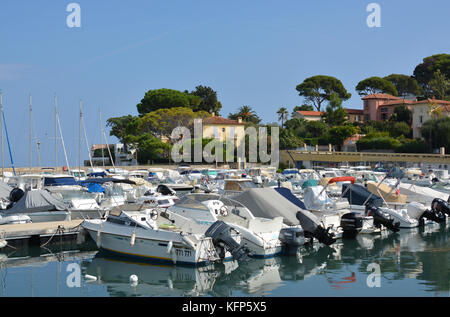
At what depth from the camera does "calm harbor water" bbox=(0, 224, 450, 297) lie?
56.5 feet

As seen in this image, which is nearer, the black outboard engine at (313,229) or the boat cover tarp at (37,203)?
the black outboard engine at (313,229)

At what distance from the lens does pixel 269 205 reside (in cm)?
2433

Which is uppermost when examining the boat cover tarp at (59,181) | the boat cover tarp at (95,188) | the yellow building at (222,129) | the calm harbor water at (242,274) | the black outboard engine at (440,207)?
the yellow building at (222,129)

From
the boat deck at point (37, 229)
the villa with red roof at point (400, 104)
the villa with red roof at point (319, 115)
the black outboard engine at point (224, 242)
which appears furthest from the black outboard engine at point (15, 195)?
the villa with red roof at point (319, 115)

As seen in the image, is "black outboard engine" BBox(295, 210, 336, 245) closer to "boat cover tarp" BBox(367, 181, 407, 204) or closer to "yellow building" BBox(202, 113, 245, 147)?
"boat cover tarp" BBox(367, 181, 407, 204)

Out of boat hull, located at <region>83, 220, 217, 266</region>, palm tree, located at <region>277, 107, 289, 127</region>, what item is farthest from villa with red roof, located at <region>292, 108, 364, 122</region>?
boat hull, located at <region>83, 220, 217, 266</region>

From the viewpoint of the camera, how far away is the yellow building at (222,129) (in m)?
91.4

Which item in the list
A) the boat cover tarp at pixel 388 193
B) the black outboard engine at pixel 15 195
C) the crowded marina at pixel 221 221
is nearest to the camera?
the crowded marina at pixel 221 221

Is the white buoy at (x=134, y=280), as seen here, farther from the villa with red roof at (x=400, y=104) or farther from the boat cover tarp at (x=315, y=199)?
the villa with red roof at (x=400, y=104)

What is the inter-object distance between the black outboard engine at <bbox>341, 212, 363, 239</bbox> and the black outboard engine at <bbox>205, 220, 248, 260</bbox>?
7313mm

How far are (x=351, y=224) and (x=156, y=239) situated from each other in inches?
392

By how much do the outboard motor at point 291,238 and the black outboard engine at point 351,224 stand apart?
4.34 m

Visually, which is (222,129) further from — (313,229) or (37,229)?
(313,229)

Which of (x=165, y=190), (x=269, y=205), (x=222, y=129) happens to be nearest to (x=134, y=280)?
(x=269, y=205)
